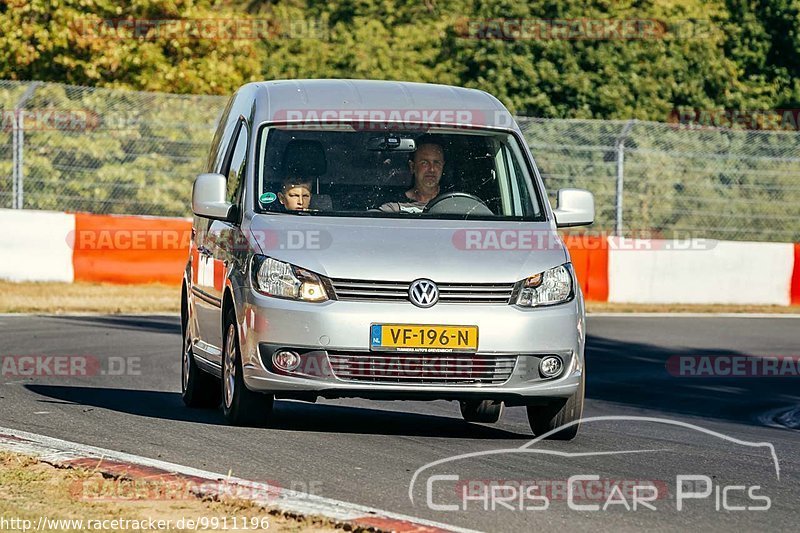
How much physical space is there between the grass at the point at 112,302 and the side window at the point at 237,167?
9894 mm

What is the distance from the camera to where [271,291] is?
29.5 ft

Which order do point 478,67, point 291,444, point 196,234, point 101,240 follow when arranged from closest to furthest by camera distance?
point 291,444 → point 196,234 → point 101,240 → point 478,67

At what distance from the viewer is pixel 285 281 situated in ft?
29.3

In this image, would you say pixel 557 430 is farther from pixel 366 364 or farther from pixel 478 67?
pixel 478 67

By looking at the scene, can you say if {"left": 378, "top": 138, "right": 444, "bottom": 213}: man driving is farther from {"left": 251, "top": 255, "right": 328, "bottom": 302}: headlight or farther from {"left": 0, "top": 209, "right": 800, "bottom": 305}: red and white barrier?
{"left": 0, "top": 209, "right": 800, "bottom": 305}: red and white barrier

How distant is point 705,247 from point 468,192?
1519 cm

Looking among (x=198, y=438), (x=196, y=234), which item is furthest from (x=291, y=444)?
(x=196, y=234)

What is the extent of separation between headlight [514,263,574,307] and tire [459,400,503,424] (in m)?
1.51

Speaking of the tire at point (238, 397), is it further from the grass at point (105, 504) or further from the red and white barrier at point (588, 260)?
the red and white barrier at point (588, 260)

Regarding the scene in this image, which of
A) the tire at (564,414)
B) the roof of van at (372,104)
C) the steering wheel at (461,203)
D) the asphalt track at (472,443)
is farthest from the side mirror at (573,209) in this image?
the asphalt track at (472,443)

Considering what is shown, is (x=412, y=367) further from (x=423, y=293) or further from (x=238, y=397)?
(x=238, y=397)

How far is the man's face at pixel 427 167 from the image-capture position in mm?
9945

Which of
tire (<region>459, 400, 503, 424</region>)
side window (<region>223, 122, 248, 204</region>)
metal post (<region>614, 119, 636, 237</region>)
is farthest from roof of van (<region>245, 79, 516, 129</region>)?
metal post (<region>614, 119, 636, 237</region>)

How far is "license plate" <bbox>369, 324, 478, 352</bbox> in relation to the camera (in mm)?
8836
